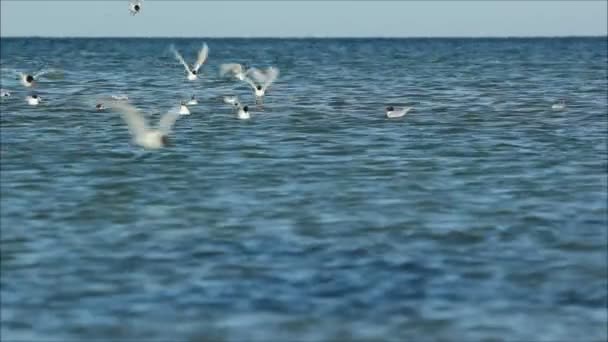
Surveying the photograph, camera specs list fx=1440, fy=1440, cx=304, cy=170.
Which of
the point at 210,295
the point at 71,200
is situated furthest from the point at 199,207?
the point at 210,295

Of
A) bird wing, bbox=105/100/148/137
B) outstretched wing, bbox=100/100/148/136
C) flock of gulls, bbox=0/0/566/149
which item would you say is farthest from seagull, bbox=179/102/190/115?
bird wing, bbox=105/100/148/137

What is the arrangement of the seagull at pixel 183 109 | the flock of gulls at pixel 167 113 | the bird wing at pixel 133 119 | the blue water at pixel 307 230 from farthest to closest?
the seagull at pixel 183 109
the flock of gulls at pixel 167 113
the bird wing at pixel 133 119
the blue water at pixel 307 230

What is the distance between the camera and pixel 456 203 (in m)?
24.8

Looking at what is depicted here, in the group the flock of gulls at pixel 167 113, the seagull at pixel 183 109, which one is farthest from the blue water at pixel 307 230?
the seagull at pixel 183 109

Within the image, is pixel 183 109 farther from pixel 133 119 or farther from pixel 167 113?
pixel 133 119

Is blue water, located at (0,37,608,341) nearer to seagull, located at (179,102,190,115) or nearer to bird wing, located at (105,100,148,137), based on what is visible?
bird wing, located at (105,100,148,137)

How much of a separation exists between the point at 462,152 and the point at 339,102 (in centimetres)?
1821

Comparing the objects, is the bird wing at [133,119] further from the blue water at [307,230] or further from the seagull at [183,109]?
the seagull at [183,109]

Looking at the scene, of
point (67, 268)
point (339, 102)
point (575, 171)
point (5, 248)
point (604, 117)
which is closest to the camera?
point (67, 268)

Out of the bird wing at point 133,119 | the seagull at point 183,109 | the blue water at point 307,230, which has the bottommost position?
the blue water at point 307,230

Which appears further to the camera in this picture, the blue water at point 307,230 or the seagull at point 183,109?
the seagull at point 183,109

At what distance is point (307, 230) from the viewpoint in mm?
21891

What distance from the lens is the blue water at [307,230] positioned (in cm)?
1634

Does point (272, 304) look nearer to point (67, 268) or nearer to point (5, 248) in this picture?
point (67, 268)
